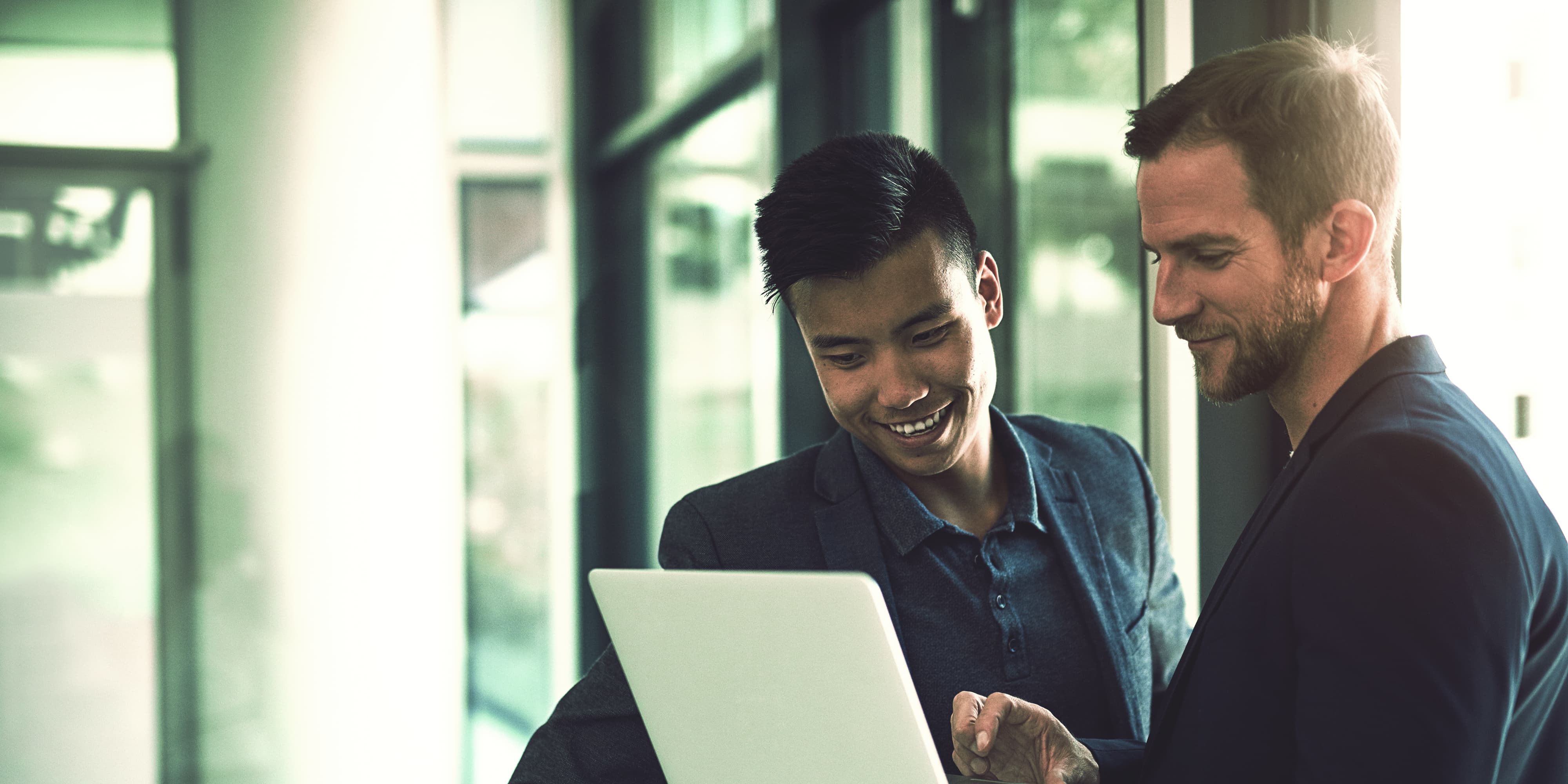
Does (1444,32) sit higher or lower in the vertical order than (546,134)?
lower

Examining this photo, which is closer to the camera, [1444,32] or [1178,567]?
[1444,32]

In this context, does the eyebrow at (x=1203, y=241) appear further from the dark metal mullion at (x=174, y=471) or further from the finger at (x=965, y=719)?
the dark metal mullion at (x=174, y=471)

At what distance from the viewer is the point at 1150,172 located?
3.25 ft

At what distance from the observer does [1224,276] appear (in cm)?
94

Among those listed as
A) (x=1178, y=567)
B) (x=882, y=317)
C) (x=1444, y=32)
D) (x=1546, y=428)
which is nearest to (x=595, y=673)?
(x=882, y=317)

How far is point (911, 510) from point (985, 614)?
134mm

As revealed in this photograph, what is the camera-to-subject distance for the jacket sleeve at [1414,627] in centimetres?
68

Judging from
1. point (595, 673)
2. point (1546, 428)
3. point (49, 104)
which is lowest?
point (595, 673)

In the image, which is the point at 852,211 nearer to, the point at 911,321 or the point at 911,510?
the point at 911,321

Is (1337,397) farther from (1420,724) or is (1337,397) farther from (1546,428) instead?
(1546,428)

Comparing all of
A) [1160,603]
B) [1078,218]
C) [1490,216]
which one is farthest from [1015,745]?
[1078,218]

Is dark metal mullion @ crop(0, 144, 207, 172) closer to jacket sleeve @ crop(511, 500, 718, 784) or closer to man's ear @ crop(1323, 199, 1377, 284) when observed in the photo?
jacket sleeve @ crop(511, 500, 718, 784)

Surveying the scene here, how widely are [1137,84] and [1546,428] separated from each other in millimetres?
726

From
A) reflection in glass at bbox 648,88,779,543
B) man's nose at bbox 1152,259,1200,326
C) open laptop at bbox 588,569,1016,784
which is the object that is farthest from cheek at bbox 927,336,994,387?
reflection in glass at bbox 648,88,779,543
